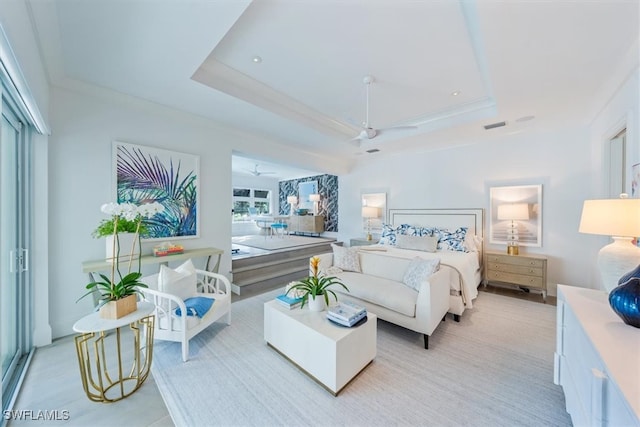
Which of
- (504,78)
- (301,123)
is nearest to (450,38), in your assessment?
(504,78)

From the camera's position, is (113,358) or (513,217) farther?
(513,217)

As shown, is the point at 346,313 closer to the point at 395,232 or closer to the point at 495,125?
the point at 395,232

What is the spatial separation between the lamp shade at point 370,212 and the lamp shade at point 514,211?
2465 millimetres

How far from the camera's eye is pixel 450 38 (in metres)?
2.00

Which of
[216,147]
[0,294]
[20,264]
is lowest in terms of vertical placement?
[0,294]

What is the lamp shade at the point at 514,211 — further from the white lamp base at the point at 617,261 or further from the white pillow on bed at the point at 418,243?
the white lamp base at the point at 617,261

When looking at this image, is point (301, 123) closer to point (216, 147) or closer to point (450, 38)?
point (216, 147)

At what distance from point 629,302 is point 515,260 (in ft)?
10.1

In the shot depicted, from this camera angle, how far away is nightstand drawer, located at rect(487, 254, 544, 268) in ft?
11.7

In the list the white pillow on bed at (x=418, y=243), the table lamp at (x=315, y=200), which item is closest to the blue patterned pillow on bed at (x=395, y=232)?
the white pillow on bed at (x=418, y=243)

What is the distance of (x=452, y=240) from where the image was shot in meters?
4.04

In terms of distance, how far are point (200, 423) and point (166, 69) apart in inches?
116

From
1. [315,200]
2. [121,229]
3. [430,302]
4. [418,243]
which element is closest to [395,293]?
[430,302]

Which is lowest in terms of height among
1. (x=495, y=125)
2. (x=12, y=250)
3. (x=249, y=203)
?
(x=12, y=250)
